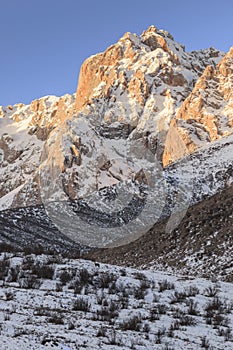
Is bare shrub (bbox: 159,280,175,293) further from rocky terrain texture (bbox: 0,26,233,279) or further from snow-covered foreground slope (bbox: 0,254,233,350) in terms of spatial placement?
rocky terrain texture (bbox: 0,26,233,279)

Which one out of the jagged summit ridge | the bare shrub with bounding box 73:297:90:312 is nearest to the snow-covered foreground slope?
the bare shrub with bounding box 73:297:90:312

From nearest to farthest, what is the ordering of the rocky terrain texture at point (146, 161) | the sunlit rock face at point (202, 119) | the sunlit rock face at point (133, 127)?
the rocky terrain texture at point (146, 161) → the sunlit rock face at point (202, 119) → the sunlit rock face at point (133, 127)

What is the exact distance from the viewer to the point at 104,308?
10.0 meters

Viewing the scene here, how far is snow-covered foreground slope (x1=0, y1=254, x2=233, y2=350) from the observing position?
25.1ft

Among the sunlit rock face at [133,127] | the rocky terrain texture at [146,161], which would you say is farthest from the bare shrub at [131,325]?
the sunlit rock face at [133,127]

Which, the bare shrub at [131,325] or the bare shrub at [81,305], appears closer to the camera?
the bare shrub at [131,325]

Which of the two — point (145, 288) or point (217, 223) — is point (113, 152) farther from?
point (145, 288)

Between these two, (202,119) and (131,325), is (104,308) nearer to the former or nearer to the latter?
(131,325)

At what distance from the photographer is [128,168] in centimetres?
15412

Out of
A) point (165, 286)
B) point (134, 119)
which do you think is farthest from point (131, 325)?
point (134, 119)

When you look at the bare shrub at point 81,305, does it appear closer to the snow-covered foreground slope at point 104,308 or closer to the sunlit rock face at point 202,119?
the snow-covered foreground slope at point 104,308

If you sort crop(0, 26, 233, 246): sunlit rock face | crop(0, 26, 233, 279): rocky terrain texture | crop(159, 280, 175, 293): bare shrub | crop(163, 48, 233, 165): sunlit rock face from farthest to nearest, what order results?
crop(0, 26, 233, 246): sunlit rock face, crop(163, 48, 233, 165): sunlit rock face, crop(0, 26, 233, 279): rocky terrain texture, crop(159, 280, 175, 293): bare shrub

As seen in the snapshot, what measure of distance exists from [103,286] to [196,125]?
12969 cm

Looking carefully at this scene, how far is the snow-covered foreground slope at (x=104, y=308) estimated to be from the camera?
764 centimetres
